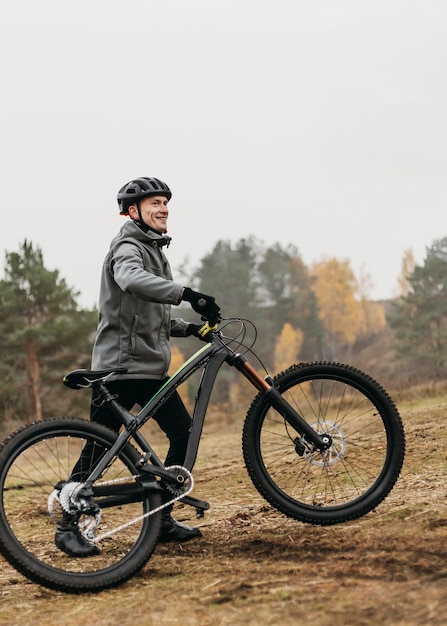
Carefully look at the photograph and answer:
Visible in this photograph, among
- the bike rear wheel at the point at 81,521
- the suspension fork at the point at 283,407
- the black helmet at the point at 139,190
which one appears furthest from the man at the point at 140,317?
the suspension fork at the point at 283,407

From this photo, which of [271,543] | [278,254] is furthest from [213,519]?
[278,254]

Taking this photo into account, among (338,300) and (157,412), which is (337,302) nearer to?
(338,300)

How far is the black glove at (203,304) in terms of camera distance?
147 inches

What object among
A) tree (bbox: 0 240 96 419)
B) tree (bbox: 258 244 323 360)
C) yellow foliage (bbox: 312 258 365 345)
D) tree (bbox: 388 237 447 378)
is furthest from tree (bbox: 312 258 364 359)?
tree (bbox: 0 240 96 419)

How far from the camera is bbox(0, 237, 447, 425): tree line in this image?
94.5 ft

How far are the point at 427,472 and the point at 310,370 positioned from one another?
1.72 m

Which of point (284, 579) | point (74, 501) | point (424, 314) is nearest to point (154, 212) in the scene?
→ point (74, 501)

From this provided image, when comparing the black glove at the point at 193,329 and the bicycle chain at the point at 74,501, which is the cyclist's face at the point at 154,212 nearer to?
the black glove at the point at 193,329

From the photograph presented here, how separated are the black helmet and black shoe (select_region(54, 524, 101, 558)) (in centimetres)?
196

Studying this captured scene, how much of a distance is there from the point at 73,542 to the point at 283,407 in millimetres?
1437

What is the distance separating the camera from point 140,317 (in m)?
4.08

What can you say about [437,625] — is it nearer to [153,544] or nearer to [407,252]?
[153,544]

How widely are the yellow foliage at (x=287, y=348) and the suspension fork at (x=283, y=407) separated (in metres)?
56.1

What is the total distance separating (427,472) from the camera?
514 centimetres
